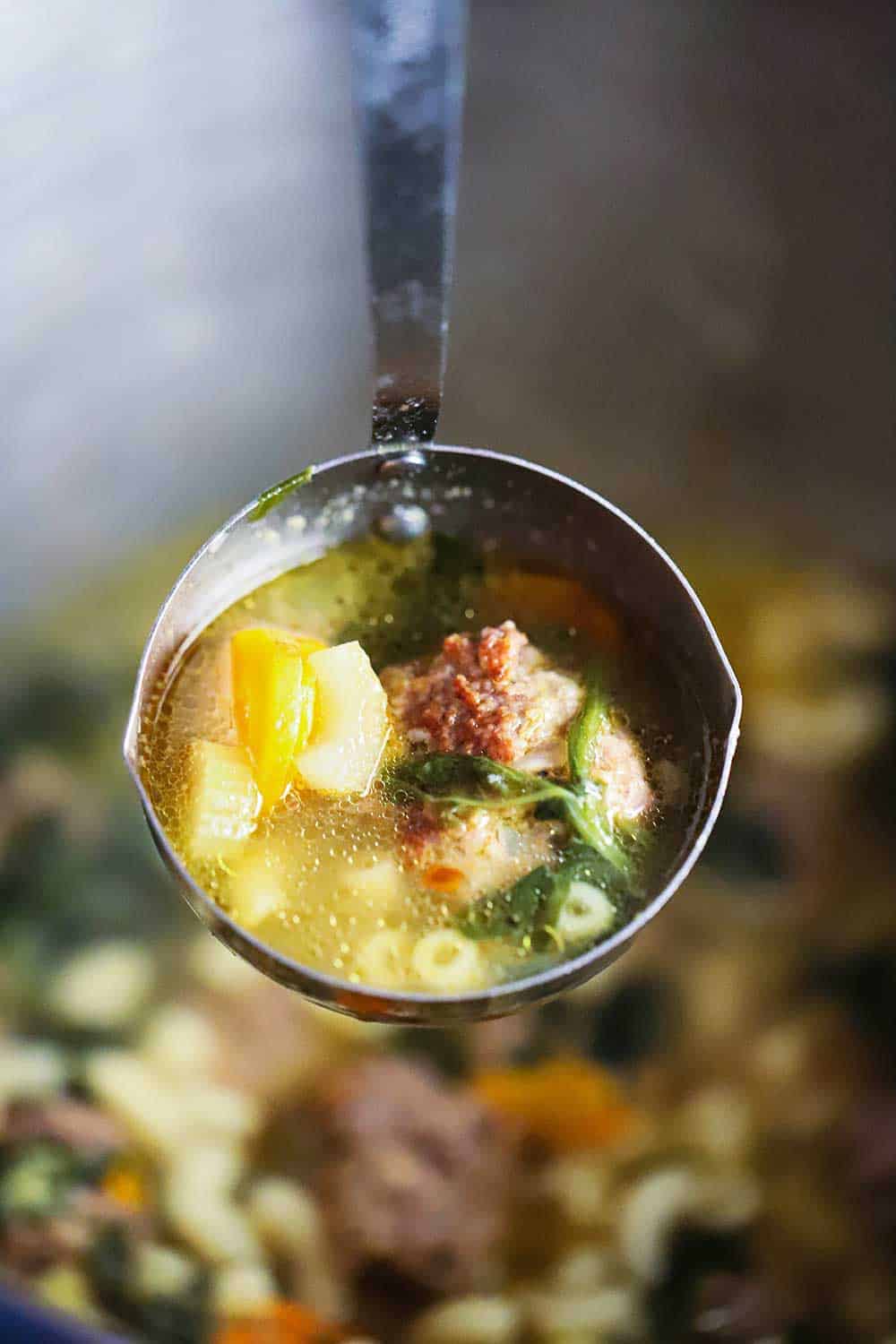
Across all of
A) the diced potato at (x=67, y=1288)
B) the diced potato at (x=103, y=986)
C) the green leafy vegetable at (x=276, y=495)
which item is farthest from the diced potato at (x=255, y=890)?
the diced potato at (x=103, y=986)

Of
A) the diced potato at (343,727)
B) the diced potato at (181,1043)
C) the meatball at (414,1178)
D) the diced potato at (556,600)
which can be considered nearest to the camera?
the diced potato at (343,727)

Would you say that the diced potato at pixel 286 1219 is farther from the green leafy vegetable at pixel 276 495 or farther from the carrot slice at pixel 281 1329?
the green leafy vegetable at pixel 276 495

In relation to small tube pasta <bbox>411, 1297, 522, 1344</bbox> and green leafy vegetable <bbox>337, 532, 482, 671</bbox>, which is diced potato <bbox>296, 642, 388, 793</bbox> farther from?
small tube pasta <bbox>411, 1297, 522, 1344</bbox>

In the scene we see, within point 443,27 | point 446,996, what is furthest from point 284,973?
point 443,27

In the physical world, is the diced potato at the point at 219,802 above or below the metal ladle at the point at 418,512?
below

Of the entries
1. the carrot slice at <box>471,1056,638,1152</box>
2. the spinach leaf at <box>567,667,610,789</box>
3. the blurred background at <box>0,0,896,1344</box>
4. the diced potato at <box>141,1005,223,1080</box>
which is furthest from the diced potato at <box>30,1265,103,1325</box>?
the spinach leaf at <box>567,667,610,789</box>

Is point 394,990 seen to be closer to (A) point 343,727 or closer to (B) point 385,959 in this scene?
(B) point 385,959

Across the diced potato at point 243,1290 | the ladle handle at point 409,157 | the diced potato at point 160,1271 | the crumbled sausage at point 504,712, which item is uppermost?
the ladle handle at point 409,157
